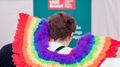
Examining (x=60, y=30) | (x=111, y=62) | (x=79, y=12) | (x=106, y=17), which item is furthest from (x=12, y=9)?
(x=111, y=62)

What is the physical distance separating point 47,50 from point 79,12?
234 cm

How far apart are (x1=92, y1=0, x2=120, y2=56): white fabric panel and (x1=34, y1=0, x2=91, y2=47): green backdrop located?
0.25ft

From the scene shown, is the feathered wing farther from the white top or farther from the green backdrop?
the green backdrop

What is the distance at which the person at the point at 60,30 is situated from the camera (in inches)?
74.2

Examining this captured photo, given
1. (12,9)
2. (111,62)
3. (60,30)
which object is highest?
(12,9)

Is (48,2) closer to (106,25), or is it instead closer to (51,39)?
(106,25)

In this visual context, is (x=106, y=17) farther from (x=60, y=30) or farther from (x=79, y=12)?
(x=60, y=30)

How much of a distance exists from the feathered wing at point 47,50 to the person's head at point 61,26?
0.04 m

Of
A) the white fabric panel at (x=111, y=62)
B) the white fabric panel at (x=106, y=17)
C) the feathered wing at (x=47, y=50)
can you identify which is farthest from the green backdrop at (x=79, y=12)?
the white fabric panel at (x=111, y=62)

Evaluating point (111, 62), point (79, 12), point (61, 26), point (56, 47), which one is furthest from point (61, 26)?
point (79, 12)

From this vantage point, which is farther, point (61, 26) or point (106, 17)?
point (106, 17)

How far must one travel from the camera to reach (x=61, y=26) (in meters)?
1.89

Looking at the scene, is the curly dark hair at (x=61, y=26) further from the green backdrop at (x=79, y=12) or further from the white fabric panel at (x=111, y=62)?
the green backdrop at (x=79, y=12)

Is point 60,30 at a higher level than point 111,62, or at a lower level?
higher
